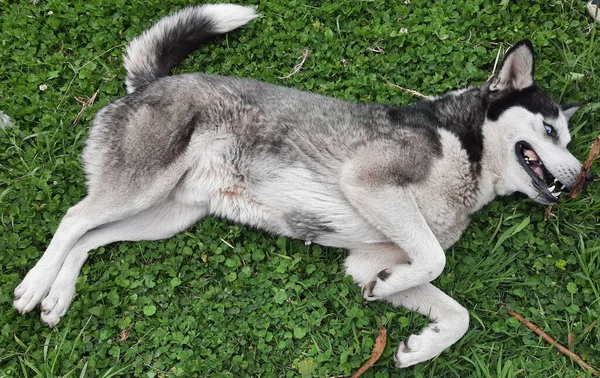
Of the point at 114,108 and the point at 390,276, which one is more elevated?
the point at 114,108

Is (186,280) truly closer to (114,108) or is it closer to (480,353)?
(114,108)

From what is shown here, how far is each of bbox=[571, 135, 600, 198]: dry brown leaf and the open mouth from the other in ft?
0.35

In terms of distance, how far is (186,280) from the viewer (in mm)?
3795

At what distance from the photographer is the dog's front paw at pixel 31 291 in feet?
11.6

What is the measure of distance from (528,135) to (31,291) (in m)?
3.60

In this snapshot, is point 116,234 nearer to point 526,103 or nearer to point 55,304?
point 55,304

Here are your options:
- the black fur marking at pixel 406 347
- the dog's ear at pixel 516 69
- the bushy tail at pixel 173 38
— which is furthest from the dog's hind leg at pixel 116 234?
the dog's ear at pixel 516 69

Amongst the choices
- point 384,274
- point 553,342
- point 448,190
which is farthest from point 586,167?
point 384,274

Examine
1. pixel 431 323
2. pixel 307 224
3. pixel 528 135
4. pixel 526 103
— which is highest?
pixel 526 103

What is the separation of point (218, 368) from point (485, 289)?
2.01 metres

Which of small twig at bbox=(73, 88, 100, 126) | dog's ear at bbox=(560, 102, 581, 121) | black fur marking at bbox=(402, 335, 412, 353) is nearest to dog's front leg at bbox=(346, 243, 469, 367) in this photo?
black fur marking at bbox=(402, 335, 412, 353)

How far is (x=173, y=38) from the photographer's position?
13.5ft

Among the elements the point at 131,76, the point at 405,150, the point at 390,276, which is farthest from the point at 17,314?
the point at 405,150

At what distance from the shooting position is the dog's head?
3.48m
